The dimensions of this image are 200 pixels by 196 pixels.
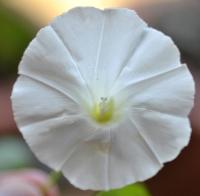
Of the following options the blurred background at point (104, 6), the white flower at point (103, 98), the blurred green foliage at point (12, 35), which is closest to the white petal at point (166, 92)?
the white flower at point (103, 98)

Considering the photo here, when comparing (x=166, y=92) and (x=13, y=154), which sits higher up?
(x=166, y=92)

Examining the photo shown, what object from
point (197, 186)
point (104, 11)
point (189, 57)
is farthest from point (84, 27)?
point (189, 57)

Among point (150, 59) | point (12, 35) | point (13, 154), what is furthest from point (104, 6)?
point (150, 59)

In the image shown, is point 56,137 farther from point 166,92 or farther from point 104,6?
point 104,6

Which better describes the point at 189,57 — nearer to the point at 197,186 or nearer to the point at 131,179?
the point at 197,186

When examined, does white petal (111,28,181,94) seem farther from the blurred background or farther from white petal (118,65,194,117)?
the blurred background

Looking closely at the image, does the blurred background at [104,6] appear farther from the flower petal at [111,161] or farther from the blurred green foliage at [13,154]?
the flower petal at [111,161]
